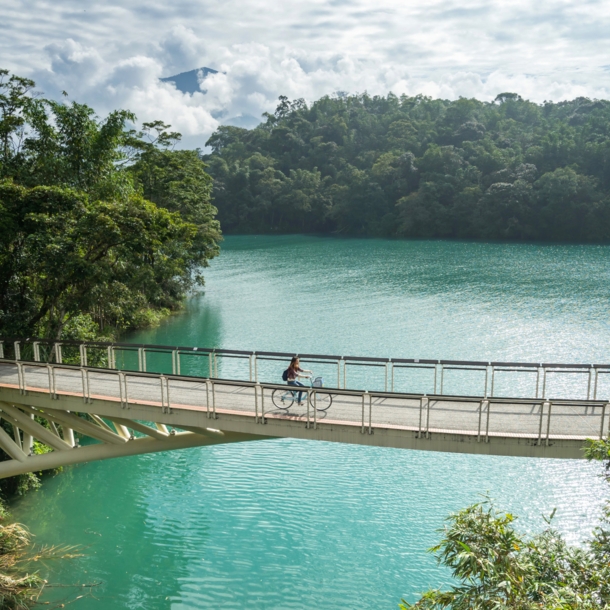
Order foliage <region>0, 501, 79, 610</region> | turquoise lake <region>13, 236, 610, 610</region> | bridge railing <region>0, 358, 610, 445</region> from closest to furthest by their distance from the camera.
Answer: bridge railing <region>0, 358, 610, 445</region> < foliage <region>0, 501, 79, 610</region> < turquoise lake <region>13, 236, 610, 610</region>

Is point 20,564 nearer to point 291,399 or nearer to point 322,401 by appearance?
point 291,399

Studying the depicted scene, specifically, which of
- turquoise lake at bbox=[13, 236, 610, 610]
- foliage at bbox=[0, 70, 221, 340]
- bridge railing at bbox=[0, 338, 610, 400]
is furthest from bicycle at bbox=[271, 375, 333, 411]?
foliage at bbox=[0, 70, 221, 340]

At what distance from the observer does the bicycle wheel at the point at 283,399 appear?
1232cm

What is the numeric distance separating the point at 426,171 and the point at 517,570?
80.6 metres

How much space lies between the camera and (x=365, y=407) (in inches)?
489

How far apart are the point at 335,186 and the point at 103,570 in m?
80.6

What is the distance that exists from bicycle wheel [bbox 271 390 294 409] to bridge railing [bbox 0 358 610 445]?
0.08m

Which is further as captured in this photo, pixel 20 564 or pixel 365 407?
pixel 20 564

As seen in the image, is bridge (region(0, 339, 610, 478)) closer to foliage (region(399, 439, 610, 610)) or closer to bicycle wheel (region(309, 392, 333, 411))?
bicycle wheel (region(309, 392, 333, 411))

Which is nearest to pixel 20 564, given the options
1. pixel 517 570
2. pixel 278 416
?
pixel 278 416

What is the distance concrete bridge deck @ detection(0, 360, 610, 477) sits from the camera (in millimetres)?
10938

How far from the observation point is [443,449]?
432 inches

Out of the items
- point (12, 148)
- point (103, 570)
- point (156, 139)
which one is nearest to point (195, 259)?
point (156, 139)

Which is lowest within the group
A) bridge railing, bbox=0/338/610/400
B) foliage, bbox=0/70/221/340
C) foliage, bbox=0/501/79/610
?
foliage, bbox=0/501/79/610
